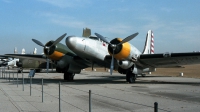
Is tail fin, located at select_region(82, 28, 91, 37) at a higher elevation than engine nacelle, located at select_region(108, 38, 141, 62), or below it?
higher

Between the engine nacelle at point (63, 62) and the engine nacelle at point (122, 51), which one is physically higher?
the engine nacelle at point (122, 51)

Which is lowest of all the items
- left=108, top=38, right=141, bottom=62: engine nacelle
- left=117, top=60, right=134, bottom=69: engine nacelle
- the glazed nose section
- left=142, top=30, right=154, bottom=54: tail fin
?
left=117, top=60, right=134, bottom=69: engine nacelle

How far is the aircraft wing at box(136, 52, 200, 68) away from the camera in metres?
19.8

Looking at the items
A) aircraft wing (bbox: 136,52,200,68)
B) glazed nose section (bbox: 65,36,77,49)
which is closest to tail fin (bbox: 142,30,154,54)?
aircraft wing (bbox: 136,52,200,68)

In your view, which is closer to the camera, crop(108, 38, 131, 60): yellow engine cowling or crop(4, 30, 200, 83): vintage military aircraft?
crop(108, 38, 131, 60): yellow engine cowling

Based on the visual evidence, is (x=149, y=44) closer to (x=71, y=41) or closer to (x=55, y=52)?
(x=55, y=52)

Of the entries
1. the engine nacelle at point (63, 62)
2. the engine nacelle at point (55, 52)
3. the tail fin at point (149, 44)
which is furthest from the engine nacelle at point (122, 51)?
the tail fin at point (149, 44)

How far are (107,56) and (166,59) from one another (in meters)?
4.59

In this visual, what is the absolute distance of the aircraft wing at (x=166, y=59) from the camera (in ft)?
64.8

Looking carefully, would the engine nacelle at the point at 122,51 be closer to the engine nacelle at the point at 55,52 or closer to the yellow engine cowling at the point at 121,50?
the yellow engine cowling at the point at 121,50

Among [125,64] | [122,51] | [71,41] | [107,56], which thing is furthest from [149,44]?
[71,41]

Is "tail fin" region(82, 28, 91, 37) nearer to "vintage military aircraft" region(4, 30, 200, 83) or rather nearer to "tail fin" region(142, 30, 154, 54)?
"vintage military aircraft" region(4, 30, 200, 83)

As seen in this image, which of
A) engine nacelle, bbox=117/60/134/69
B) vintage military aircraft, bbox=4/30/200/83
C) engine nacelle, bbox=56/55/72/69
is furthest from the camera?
engine nacelle, bbox=56/55/72/69

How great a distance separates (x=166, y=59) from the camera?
20.9 m
